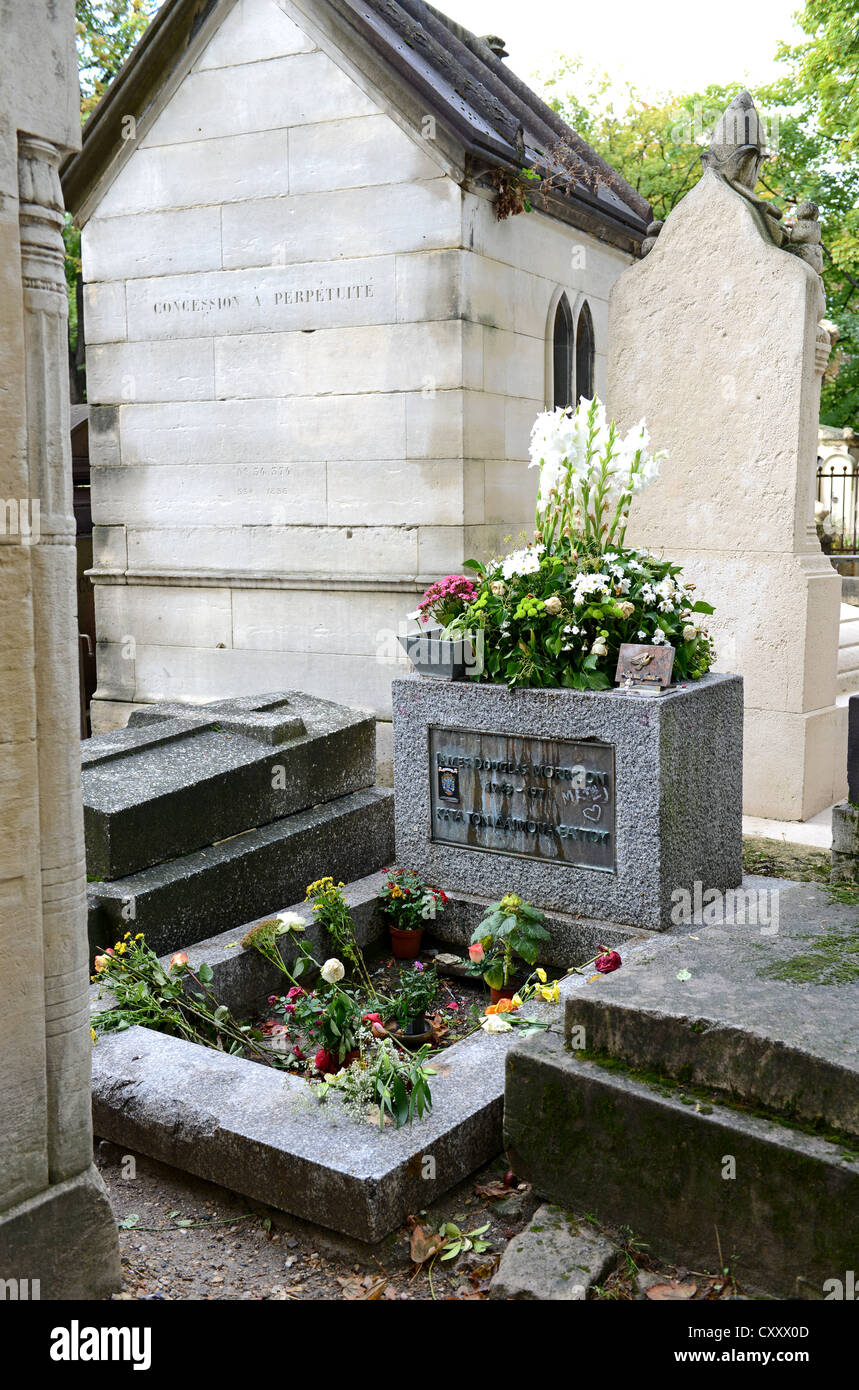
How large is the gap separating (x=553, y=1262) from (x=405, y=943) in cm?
247

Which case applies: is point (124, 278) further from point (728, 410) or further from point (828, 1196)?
point (828, 1196)

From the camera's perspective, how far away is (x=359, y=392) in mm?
8305

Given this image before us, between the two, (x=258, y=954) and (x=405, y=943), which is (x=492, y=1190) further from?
(x=405, y=943)

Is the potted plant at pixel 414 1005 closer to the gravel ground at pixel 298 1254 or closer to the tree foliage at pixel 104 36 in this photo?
the gravel ground at pixel 298 1254

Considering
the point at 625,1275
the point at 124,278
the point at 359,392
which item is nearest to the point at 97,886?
the point at 625,1275

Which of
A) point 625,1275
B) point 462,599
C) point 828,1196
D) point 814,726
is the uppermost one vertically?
point 462,599

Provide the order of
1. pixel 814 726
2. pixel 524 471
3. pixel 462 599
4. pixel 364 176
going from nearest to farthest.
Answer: pixel 462 599 < pixel 814 726 < pixel 364 176 < pixel 524 471

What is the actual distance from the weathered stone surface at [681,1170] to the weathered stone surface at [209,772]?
2.20 meters

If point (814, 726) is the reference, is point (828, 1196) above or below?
below

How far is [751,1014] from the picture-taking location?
332 centimetres

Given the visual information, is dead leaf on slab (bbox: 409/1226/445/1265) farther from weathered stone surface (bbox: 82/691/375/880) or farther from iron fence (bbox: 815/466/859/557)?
iron fence (bbox: 815/466/859/557)

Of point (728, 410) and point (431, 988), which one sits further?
point (728, 410)

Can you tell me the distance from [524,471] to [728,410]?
181cm
